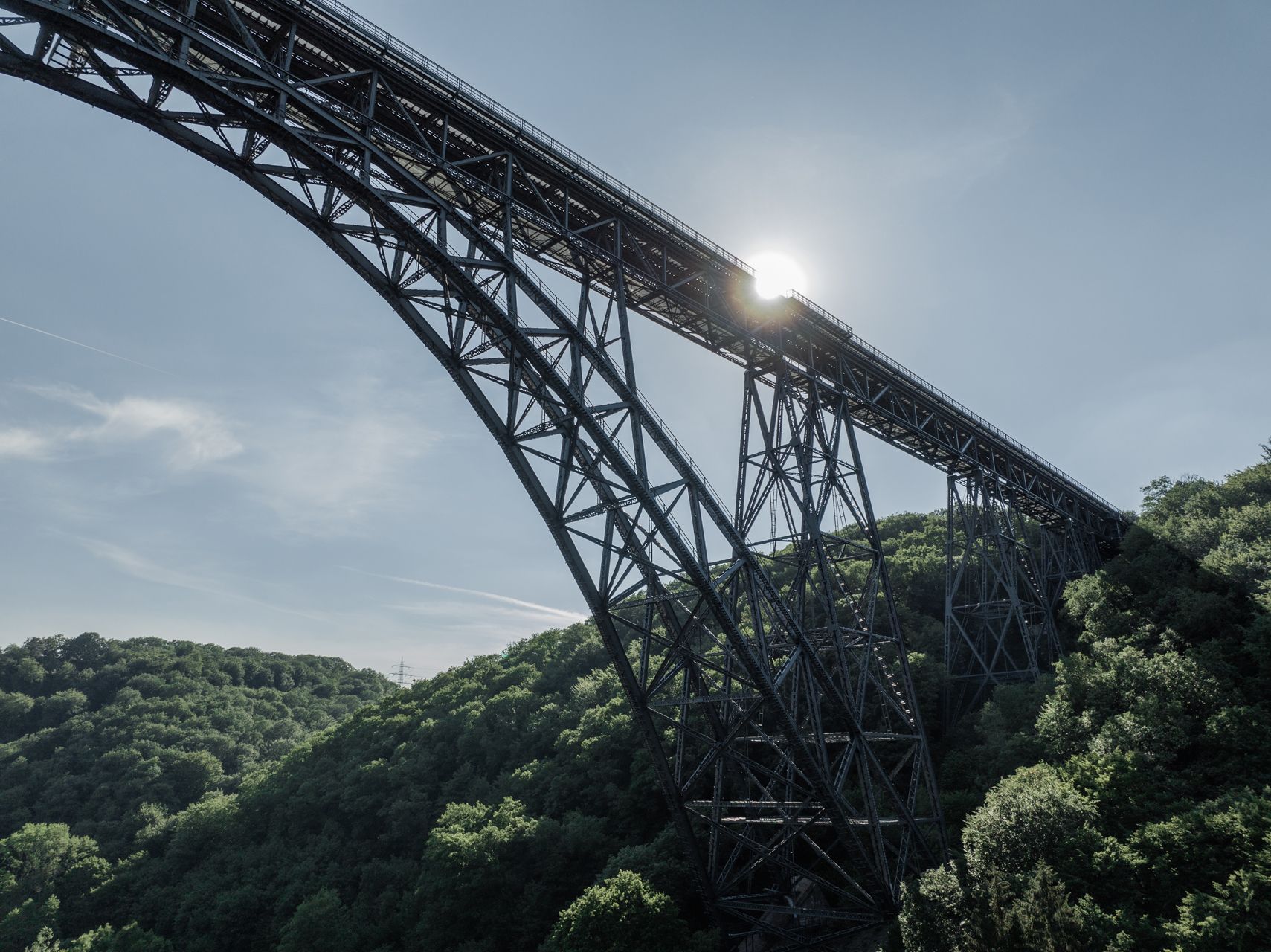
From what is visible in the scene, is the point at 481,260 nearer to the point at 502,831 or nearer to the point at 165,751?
the point at 502,831

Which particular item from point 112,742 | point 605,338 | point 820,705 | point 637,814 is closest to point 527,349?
point 605,338

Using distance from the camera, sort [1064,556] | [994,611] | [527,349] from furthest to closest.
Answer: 1. [1064,556]
2. [994,611]
3. [527,349]

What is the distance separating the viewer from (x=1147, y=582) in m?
31.4

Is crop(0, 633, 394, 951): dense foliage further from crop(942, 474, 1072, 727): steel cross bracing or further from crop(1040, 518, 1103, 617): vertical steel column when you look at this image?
crop(1040, 518, 1103, 617): vertical steel column

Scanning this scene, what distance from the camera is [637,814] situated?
29.6m

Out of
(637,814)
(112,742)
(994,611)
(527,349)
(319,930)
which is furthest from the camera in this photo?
(112,742)

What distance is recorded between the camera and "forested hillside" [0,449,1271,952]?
15391 mm

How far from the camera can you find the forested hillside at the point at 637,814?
50.5ft

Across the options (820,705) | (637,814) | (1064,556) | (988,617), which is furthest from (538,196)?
(1064,556)

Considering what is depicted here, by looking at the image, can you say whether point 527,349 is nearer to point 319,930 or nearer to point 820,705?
point 820,705

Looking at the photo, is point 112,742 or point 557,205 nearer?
point 557,205

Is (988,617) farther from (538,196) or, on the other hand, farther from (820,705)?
(538,196)

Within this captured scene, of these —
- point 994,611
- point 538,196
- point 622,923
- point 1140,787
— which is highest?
point 538,196

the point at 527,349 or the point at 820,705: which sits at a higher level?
the point at 527,349
